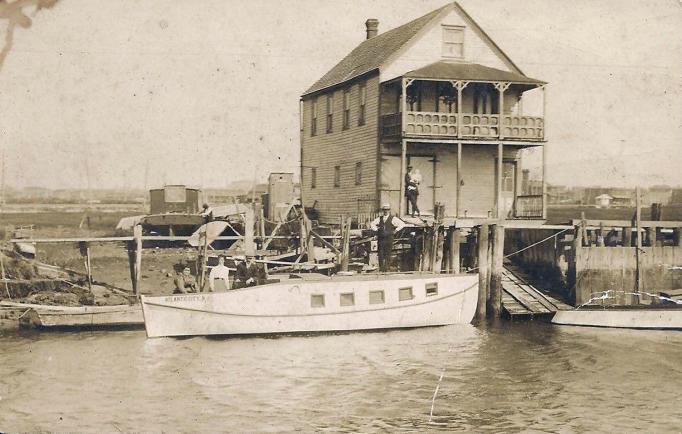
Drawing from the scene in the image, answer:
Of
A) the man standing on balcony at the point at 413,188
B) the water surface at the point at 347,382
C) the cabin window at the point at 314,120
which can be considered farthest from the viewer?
the cabin window at the point at 314,120

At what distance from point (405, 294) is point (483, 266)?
13.5ft

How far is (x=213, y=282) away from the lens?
999 inches

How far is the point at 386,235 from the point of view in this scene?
98.6 feet

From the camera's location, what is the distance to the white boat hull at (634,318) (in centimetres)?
2683

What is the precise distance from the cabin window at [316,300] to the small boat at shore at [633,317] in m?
8.57

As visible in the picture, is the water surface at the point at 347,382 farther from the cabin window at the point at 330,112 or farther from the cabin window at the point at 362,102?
the cabin window at the point at 330,112

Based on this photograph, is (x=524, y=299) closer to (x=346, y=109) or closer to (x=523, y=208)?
(x=523, y=208)

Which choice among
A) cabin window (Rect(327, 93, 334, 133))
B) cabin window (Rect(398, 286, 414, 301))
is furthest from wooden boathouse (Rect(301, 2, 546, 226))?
cabin window (Rect(398, 286, 414, 301))

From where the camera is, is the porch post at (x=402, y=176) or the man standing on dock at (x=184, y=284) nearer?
the man standing on dock at (x=184, y=284)

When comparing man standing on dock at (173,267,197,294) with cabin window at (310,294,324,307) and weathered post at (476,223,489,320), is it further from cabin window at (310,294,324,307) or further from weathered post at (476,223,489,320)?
weathered post at (476,223,489,320)

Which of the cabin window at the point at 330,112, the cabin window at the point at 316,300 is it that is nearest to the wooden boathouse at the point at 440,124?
the cabin window at the point at 330,112

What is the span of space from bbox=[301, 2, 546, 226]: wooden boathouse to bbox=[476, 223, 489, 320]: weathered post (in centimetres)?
290

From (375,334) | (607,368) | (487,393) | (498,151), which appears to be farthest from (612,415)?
(498,151)

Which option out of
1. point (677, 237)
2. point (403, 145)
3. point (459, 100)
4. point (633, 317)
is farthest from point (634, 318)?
point (403, 145)
